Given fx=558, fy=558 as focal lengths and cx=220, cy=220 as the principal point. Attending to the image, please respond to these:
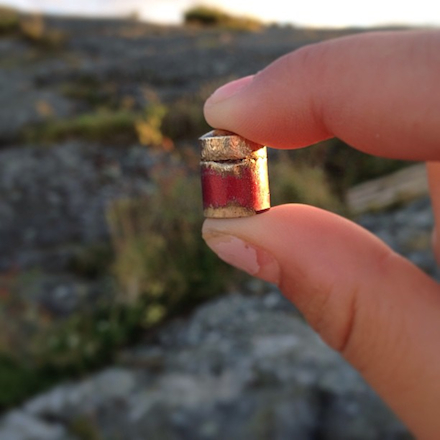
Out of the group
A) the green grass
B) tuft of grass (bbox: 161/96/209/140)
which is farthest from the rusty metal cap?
tuft of grass (bbox: 161/96/209/140)

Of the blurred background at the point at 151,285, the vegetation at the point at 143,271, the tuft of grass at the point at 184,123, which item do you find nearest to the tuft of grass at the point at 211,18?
the blurred background at the point at 151,285

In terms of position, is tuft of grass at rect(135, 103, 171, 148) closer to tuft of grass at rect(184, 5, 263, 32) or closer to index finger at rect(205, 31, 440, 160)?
index finger at rect(205, 31, 440, 160)

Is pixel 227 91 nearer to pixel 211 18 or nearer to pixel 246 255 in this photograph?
pixel 246 255

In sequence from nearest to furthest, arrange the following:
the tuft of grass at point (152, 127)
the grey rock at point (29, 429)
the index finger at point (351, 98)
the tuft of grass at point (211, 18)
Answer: the index finger at point (351, 98)
the grey rock at point (29, 429)
the tuft of grass at point (152, 127)
the tuft of grass at point (211, 18)

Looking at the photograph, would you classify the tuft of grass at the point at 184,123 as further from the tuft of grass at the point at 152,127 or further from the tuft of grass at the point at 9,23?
the tuft of grass at the point at 9,23

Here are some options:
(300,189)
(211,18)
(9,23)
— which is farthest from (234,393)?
(211,18)

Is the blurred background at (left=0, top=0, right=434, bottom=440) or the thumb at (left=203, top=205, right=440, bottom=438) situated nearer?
the thumb at (left=203, top=205, right=440, bottom=438)

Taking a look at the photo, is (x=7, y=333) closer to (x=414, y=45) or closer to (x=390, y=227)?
(x=390, y=227)

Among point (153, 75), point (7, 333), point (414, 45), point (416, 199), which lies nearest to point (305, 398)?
point (414, 45)
